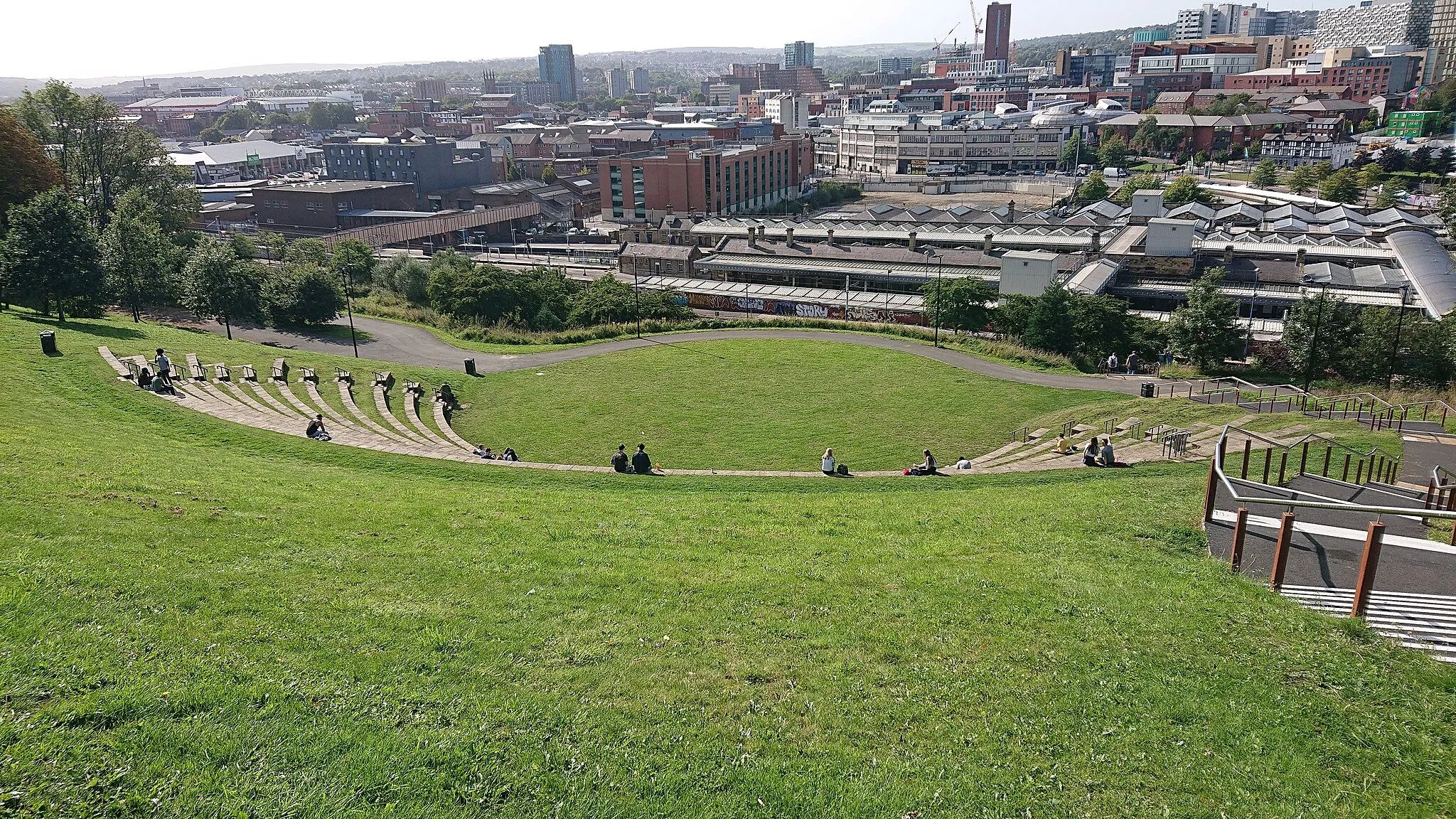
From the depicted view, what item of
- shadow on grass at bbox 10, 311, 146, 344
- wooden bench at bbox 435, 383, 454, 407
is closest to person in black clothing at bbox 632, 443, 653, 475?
wooden bench at bbox 435, 383, 454, 407

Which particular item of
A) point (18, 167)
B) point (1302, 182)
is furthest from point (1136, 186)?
point (18, 167)

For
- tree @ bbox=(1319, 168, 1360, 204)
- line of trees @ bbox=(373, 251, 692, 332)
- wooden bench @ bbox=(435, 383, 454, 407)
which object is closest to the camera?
wooden bench @ bbox=(435, 383, 454, 407)

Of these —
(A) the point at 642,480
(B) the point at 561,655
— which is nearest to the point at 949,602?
(B) the point at 561,655

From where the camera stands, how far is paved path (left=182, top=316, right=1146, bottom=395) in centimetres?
3466

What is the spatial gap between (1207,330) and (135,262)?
48.4 m

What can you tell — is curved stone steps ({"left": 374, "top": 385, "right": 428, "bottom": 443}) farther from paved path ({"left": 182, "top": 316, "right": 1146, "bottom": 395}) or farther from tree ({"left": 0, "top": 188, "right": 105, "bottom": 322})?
tree ({"left": 0, "top": 188, "right": 105, "bottom": 322})

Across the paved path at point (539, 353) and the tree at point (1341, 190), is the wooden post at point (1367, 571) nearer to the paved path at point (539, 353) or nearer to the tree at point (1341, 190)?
the paved path at point (539, 353)

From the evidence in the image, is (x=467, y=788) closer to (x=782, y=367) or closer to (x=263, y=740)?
(x=263, y=740)

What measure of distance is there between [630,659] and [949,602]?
4.26 m

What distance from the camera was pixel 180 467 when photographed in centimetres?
1630

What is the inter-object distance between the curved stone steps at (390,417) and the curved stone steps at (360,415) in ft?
1.11

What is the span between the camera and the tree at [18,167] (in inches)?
1684

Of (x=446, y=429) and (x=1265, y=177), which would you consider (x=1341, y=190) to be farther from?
(x=446, y=429)

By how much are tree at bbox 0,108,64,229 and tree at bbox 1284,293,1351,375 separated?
5800 cm
